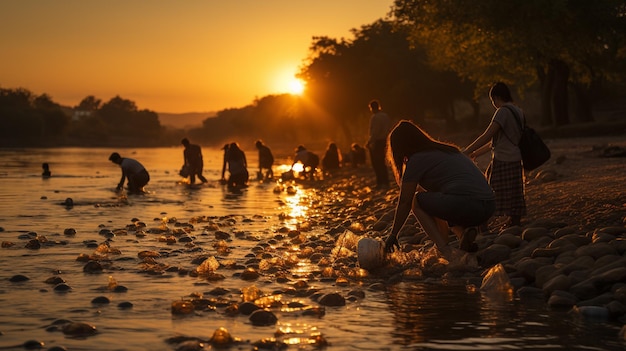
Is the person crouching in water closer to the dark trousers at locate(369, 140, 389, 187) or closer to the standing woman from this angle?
the standing woman

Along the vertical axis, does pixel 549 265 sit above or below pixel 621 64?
below

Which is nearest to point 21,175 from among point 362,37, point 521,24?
point 521,24

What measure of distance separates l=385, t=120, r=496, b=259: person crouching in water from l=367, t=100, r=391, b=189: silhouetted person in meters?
11.0

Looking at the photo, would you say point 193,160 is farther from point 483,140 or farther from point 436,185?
point 436,185

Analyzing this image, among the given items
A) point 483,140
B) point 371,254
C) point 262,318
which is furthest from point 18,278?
point 483,140

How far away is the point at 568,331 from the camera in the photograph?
23.6 feet

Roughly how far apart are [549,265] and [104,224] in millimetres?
9607

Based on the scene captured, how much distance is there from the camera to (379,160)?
23312 mm

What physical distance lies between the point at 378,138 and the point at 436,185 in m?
12.4

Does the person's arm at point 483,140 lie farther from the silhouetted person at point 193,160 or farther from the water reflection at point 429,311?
the silhouetted person at point 193,160

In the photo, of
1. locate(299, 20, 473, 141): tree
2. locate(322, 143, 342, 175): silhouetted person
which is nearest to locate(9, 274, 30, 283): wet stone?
locate(322, 143, 342, 175): silhouetted person

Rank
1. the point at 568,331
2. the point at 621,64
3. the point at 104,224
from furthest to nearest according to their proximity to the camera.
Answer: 1. the point at 621,64
2. the point at 104,224
3. the point at 568,331

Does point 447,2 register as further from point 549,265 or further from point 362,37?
point 362,37

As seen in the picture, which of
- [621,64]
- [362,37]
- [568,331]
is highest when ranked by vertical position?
[362,37]
